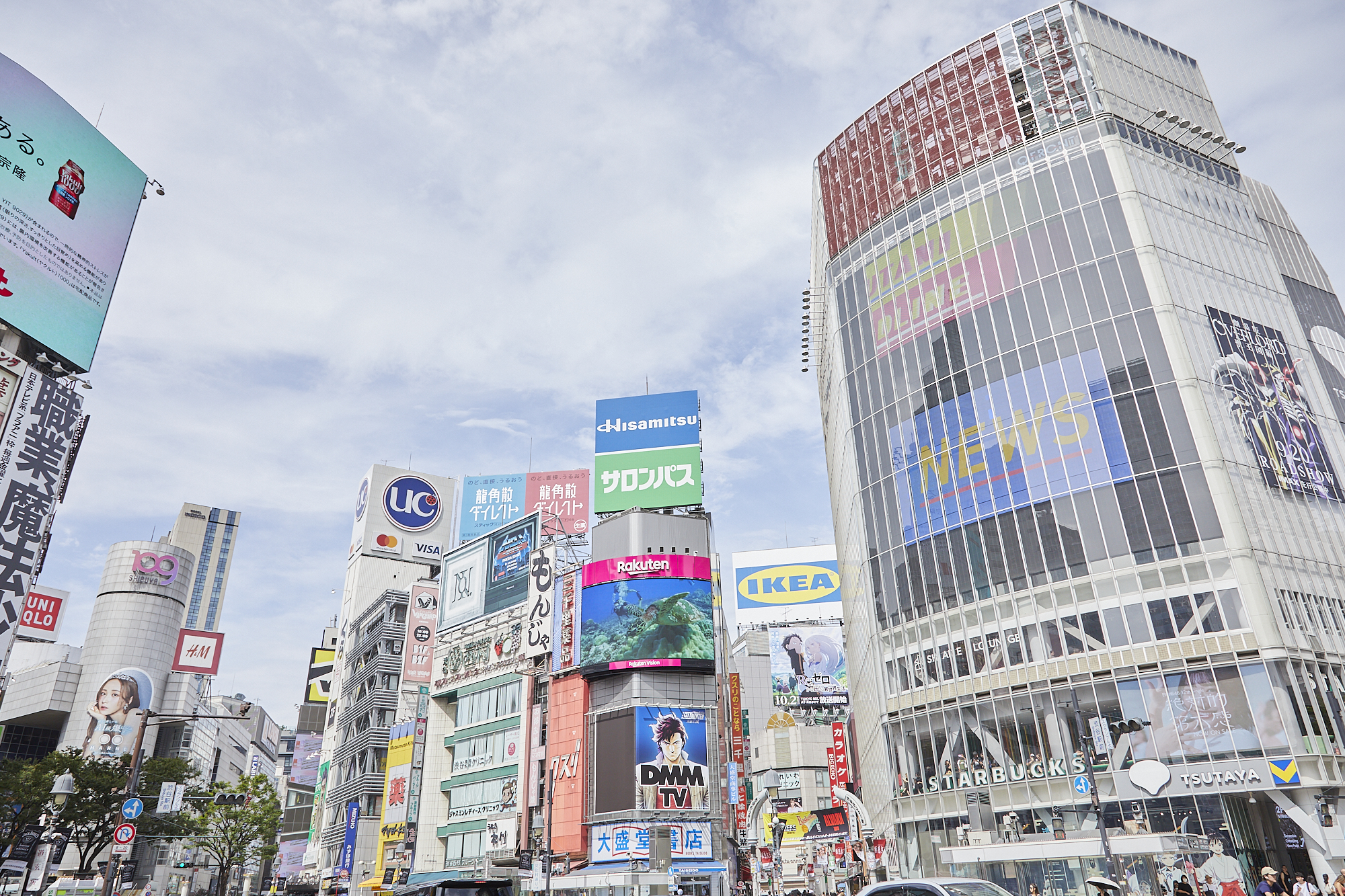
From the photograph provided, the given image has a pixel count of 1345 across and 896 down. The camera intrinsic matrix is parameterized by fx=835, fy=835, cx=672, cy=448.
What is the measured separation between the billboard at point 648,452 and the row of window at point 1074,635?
2221 centimetres

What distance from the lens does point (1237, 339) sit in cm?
4472

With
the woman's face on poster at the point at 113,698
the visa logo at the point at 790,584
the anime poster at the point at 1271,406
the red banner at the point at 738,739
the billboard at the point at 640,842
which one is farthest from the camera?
the visa logo at the point at 790,584

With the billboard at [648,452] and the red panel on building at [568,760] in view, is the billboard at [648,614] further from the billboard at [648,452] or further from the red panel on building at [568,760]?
the billboard at [648,452]

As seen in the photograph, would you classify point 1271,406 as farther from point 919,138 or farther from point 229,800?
point 229,800

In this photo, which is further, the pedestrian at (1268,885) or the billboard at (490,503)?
the billboard at (490,503)

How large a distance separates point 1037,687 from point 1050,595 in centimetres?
462

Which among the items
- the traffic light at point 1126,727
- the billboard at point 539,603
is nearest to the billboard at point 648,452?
the billboard at point 539,603

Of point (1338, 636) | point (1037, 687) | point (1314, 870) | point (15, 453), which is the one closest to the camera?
point (1314, 870)

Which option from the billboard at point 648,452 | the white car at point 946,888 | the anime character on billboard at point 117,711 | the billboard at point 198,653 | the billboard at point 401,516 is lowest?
the white car at point 946,888

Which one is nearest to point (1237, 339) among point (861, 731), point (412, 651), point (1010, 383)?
point (1010, 383)

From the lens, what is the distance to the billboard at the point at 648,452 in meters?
63.7

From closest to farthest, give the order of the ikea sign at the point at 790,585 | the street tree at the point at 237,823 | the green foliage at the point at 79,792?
the green foliage at the point at 79,792
the street tree at the point at 237,823
the ikea sign at the point at 790,585

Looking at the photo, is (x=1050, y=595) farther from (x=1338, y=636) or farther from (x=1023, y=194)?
(x=1023, y=194)

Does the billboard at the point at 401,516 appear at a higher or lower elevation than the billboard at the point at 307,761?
higher
